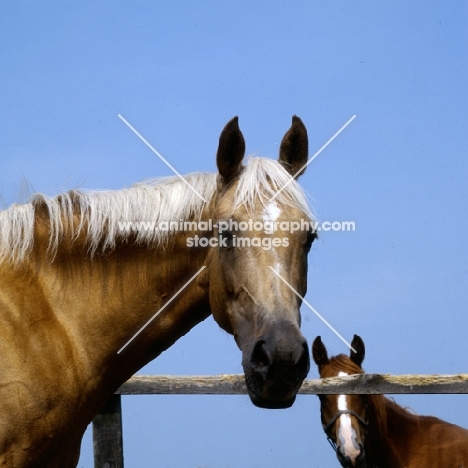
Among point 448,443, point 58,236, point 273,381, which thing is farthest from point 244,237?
point 448,443

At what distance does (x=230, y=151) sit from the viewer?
406 cm

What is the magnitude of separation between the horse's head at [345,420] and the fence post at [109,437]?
198 centimetres

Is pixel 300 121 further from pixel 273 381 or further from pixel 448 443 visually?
pixel 448 443

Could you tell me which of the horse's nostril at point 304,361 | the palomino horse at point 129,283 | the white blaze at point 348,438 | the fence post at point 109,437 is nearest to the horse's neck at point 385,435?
the white blaze at point 348,438

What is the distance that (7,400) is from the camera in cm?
355

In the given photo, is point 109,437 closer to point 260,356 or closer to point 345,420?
point 345,420

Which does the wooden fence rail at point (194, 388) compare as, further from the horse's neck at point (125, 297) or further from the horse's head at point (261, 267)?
the horse's head at point (261, 267)

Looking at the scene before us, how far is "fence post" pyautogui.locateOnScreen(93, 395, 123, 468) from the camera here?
6.27m

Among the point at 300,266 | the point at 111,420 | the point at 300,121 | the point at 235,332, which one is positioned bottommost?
the point at 111,420

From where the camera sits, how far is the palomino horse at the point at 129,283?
11.7 ft

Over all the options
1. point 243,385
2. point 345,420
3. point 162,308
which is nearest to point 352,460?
point 345,420

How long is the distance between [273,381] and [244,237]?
2.56ft

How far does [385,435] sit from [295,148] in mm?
3787

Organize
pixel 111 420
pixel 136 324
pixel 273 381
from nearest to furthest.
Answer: pixel 273 381 < pixel 136 324 < pixel 111 420
